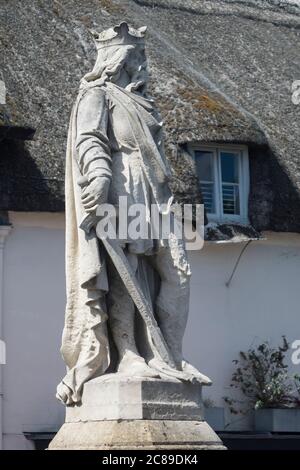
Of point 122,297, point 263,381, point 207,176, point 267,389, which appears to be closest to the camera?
point 122,297

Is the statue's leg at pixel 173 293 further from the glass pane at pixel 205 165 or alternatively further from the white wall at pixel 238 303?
the glass pane at pixel 205 165

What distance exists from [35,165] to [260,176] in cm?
359

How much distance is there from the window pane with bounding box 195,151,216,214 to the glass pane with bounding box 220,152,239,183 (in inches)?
8.4

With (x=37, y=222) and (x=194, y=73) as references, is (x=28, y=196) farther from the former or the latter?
(x=194, y=73)

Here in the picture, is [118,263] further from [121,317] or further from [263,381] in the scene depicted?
[263,381]

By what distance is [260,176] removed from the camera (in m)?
25.0

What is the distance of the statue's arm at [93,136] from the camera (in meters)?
14.2

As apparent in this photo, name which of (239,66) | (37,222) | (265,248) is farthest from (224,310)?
(239,66)

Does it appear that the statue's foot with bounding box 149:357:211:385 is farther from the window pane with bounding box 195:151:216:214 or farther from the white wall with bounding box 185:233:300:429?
the window pane with bounding box 195:151:216:214

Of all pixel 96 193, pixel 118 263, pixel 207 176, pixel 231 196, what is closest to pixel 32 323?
pixel 207 176

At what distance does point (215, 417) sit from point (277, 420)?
3.32 ft

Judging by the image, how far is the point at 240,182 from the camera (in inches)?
986

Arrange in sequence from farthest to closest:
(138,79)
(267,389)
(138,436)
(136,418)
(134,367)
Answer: (267,389), (138,79), (134,367), (136,418), (138,436)

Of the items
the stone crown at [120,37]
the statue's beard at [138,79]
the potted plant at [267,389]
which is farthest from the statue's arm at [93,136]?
the potted plant at [267,389]
